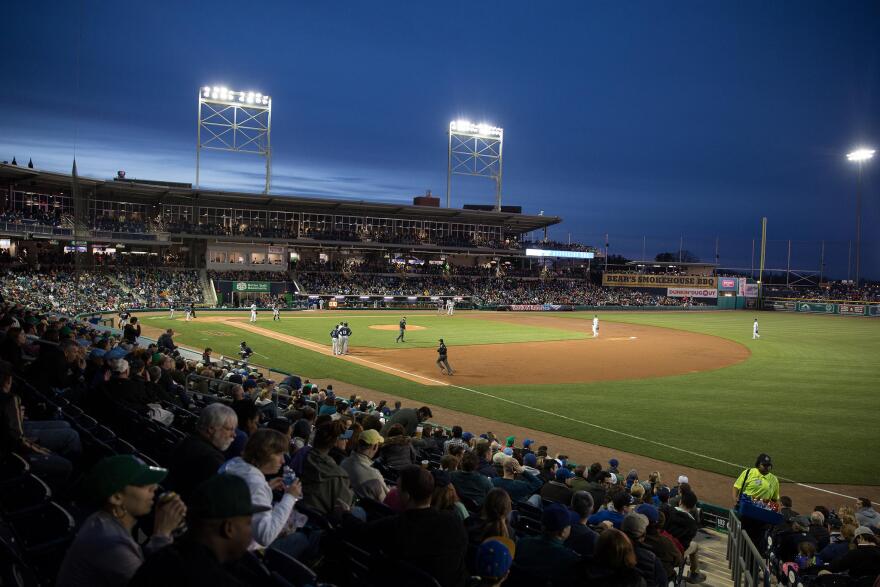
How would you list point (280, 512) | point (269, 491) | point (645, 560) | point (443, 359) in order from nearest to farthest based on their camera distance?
1. point (280, 512)
2. point (269, 491)
3. point (645, 560)
4. point (443, 359)

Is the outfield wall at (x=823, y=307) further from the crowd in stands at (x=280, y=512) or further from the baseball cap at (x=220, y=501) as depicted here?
the baseball cap at (x=220, y=501)

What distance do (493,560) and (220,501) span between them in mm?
1959

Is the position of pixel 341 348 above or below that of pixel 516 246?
below

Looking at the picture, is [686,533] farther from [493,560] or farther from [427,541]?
[427,541]

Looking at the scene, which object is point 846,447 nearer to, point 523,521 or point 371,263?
point 523,521

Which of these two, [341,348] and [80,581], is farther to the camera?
[341,348]

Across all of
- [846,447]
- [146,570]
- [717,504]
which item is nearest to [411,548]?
[146,570]

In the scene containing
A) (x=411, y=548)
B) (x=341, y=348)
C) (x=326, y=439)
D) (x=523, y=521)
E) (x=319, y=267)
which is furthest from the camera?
(x=319, y=267)

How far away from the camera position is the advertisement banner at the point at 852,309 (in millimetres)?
80613

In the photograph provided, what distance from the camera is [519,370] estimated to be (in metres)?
29.0

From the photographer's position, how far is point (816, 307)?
8425cm

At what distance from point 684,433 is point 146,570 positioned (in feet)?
59.2

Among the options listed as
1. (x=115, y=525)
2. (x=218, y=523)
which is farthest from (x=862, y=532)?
(x=115, y=525)

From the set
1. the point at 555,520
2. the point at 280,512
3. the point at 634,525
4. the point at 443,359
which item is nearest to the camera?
the point at 280,512
